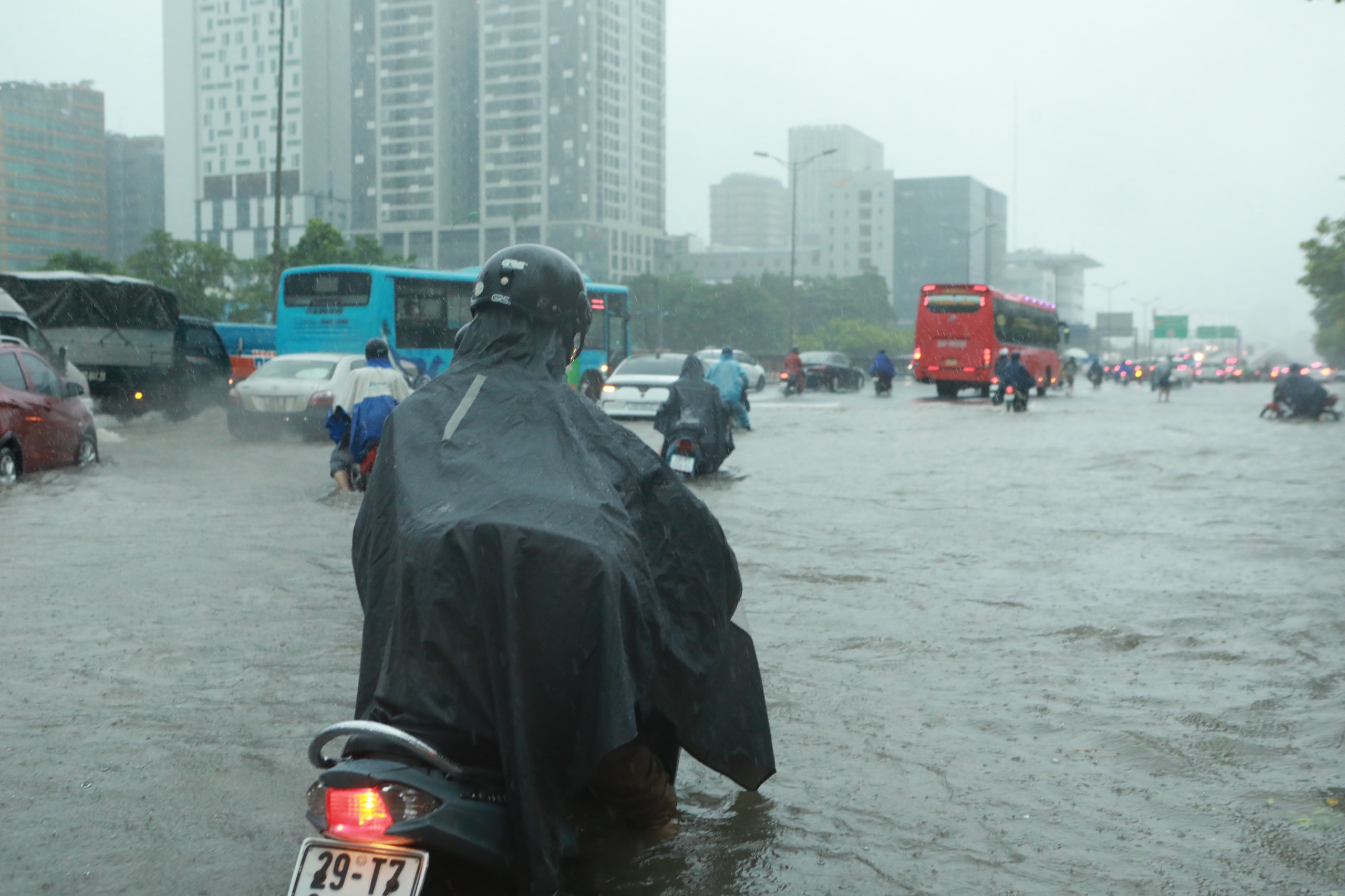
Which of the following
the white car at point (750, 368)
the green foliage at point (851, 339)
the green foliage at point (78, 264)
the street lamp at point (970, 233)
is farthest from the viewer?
the green foliage at point (851, 339)

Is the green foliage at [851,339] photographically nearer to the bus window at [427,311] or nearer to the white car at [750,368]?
the white car at [750,368]

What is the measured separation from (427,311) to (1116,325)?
112 meters

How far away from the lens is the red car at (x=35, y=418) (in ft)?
43.8

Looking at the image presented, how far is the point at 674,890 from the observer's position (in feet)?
11.1

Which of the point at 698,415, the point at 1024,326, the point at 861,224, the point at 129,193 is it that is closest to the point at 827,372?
the point at 1024,326

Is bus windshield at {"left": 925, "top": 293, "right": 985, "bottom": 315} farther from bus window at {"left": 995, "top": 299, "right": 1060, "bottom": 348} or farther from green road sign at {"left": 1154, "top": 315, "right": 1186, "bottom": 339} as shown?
green road sign at {"left": 1154, "top": 315, "right": 1186, "bottom": 339}

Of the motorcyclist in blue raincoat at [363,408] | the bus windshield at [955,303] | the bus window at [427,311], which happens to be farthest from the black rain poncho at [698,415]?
the bus windshield at [955,303]

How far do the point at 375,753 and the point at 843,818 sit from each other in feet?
5.85

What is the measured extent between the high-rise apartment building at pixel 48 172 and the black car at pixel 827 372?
40823mm

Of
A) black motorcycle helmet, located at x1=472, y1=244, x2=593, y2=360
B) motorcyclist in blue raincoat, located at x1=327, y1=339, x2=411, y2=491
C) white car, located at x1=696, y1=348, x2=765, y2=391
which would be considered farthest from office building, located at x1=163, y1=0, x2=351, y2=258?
black motorcycle helmet, located at x1=472, y1=244, x2=593, y2=360

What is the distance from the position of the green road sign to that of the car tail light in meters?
123

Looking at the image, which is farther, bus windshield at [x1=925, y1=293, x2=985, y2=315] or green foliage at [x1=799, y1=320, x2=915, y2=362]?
green foliage at [x1=799, y1=320, x2=915, y2=362]

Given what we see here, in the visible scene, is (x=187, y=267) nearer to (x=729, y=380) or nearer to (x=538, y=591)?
(x=729, y=380)

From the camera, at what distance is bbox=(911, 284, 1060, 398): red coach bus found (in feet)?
129
